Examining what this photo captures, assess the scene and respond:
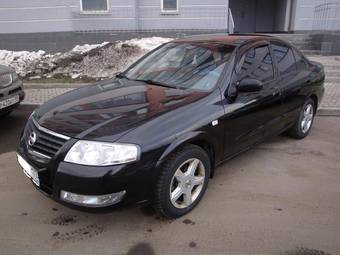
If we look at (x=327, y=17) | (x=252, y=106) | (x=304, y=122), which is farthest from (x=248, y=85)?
(x=327, y=17)

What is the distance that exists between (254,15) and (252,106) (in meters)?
13.4

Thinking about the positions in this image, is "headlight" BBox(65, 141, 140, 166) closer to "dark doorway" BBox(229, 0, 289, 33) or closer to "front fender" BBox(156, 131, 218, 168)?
"front fender" BBox(156, 131, 218, 168)

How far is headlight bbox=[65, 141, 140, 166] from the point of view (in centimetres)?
265

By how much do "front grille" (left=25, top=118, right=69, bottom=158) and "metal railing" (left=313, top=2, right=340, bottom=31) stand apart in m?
11.6

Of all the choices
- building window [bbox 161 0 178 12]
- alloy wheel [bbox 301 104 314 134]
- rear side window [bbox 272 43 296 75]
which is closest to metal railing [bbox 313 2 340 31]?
building window [bbox 161 0 178 12]

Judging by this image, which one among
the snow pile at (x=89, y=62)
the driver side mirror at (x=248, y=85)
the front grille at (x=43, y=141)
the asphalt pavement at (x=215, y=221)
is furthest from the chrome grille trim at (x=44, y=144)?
the snow pile at (x=89, y=62)

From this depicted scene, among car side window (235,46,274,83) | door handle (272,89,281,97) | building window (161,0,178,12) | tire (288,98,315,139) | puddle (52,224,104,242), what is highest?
building window (161,0,178,12)

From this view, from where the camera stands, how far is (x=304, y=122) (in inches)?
202

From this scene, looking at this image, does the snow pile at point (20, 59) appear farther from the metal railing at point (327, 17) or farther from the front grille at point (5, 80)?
the metal railing at point (327, 17)

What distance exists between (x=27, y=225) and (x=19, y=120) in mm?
3527

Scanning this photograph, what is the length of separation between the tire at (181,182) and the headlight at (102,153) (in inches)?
13.9

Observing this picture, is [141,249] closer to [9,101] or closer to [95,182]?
[95,182]

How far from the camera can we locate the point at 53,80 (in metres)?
8.81

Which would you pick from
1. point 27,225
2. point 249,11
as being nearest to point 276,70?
point 27,225
